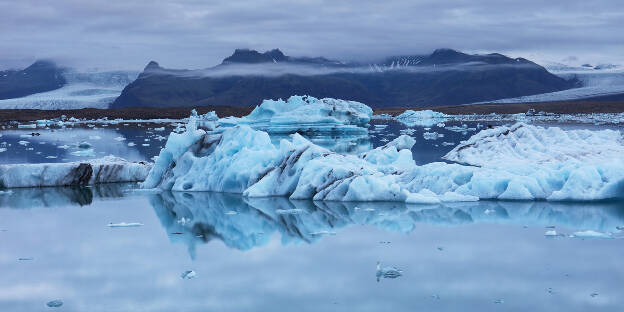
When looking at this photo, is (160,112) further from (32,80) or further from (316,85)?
(316,85)

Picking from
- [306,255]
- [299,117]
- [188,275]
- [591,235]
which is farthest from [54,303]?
[299,117]

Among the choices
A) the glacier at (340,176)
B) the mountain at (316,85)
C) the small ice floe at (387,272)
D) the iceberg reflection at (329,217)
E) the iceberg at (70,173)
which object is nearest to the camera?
the small ice floe at (387,272)

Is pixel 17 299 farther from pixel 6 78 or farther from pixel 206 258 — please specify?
pixel 6 78

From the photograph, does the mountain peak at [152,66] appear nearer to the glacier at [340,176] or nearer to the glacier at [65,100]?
the glacier at [65,100]

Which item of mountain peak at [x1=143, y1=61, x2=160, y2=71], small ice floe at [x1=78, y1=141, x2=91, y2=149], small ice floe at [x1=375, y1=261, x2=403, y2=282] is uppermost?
small ice floe at [x1=375, y1=261, x2=403, y2=282]

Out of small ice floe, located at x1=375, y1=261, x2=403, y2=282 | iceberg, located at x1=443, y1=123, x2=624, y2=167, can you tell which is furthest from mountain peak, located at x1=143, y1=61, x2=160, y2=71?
small ice floe, located at x1=375, y1=261, x2=403, y2=282

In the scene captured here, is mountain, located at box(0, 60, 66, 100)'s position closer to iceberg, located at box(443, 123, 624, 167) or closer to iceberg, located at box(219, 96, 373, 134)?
iceberg, located at box(219, 96, 373, 134)

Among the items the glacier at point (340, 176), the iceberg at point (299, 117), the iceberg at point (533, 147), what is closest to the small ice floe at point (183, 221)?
the glacier at point (340, 176)
